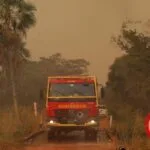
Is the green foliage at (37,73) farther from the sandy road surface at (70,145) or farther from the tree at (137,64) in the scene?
the sandy road surface at (70,145)

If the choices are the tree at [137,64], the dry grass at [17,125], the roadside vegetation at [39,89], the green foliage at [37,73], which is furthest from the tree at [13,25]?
the green foliage at [37,73]

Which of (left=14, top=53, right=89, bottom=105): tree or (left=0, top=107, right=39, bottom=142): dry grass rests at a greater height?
(left=14, top=53, right=89, bottom=105): tree

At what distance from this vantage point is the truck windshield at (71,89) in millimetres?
24672

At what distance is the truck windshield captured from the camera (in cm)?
2467

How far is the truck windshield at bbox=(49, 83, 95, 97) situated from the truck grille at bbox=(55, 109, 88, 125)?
76cm

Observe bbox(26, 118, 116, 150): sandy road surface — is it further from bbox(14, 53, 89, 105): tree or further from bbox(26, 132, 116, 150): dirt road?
bbox(14, 53, 89, 105): tree

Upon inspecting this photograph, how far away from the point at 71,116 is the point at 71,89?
3.95ft

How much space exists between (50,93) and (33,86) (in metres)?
43.0

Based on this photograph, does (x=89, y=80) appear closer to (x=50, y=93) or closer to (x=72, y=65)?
(x=50, y=93)

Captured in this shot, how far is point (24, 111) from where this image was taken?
3356 centimetres

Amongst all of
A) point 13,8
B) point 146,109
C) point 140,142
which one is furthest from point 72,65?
point 140,142

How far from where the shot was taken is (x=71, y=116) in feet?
80.1

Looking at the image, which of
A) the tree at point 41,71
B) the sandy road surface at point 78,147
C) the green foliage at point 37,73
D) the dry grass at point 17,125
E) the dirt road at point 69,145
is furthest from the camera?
the tree at point 41,71

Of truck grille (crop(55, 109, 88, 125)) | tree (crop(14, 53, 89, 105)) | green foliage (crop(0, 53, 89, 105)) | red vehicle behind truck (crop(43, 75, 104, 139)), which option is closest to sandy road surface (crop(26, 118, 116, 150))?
red vehicle behind truck (crop(43, 75, 104, 139))
